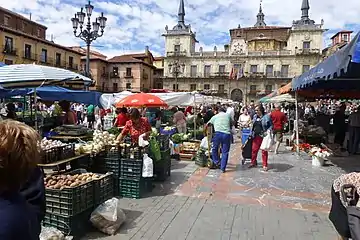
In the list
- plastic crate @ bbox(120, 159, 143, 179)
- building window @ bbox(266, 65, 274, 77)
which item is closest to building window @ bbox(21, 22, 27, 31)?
building window @ bbox(266, 65, 274, 77)

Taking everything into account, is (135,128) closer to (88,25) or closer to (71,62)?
(88,25)

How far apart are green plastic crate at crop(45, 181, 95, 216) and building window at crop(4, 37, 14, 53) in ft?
114

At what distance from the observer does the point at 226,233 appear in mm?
3961

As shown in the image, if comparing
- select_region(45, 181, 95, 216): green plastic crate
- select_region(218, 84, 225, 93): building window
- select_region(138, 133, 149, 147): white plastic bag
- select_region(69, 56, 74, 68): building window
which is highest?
select_region(69, 56, 74, 68): building window

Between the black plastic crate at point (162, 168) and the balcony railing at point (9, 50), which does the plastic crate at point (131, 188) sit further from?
the balcony railing at point (9, 50)

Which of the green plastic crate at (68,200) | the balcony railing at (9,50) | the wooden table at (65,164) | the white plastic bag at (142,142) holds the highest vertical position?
the balcony railing at (9,50)

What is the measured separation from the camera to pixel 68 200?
3.69m

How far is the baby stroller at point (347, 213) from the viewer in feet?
7.41

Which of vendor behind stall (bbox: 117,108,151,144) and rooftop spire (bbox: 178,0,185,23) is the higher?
rooftop spire (bbox: 178,0,185,23)

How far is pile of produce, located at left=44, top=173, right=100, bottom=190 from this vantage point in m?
3.86

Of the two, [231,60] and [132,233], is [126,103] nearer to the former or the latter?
[132,233]

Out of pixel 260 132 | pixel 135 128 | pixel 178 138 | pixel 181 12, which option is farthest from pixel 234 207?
pixel 181 12

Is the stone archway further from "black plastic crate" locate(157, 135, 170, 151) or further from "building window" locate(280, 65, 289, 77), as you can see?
"black plastic crate" locate(157, 135, 170, 151)

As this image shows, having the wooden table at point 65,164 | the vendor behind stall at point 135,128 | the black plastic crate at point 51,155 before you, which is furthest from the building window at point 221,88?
the black plastic crate at point 51,155
